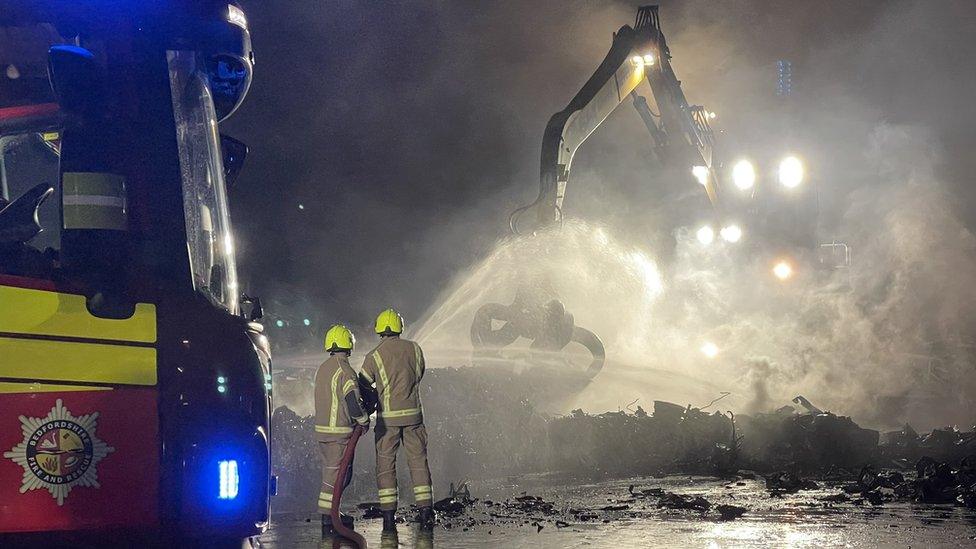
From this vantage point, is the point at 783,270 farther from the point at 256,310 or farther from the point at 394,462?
the point at 256,310

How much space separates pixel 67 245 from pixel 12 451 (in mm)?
587

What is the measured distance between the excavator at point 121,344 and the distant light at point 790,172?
24.3 meters

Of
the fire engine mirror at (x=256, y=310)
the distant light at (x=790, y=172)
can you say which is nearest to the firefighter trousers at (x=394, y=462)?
the fire engine mirror at (x=256, y=310)

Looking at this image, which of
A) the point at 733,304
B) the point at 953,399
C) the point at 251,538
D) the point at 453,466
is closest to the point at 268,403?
the point at 251,538

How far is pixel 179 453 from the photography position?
260 centimetres

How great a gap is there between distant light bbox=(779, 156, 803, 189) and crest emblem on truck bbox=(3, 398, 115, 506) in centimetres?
2487

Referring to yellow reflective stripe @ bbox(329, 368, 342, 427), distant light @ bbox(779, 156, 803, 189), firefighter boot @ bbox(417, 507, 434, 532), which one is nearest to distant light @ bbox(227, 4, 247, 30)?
yellow reflective stripe @ bbox(329, 368, 342, 427)

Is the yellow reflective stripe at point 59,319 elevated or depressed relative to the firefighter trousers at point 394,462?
elevated

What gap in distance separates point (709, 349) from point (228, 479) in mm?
26280

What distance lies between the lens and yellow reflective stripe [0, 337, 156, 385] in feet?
8.18

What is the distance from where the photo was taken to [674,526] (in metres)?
7.45

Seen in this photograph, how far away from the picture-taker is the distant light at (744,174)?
2644 cm

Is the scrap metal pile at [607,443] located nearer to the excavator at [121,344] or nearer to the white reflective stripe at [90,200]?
the excavator at [121,344]

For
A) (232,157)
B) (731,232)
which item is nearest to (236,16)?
(232,157)
